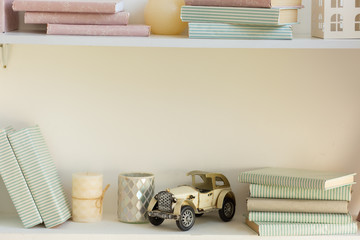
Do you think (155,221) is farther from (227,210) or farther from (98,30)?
(98,30)

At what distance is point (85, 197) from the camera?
1520mm

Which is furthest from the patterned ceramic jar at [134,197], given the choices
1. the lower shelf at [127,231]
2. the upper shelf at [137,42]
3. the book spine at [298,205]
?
the upper shelf at [137,42]

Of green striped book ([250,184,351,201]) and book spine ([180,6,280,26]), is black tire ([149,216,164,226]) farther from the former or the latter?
book spine ([180,6,280,26])

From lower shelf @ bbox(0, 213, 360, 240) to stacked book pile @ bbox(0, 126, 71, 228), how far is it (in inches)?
1.3

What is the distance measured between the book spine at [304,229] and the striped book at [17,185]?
538 millimetres

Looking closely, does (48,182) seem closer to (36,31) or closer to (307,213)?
(36,31)

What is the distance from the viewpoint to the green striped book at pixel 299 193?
147 centimetres

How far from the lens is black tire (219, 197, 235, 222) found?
5.02 feet

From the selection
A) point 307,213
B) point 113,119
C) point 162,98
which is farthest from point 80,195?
point 307,213

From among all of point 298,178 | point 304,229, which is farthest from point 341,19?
point 304,229

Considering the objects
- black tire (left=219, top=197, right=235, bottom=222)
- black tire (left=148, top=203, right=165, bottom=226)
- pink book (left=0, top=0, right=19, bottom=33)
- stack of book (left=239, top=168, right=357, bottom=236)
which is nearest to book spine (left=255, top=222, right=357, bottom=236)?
stack of book (left=239, top=168, right=357, bottom=236)

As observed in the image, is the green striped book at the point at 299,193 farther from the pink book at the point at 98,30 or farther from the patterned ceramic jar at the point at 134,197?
the pink book at the point at 98,30

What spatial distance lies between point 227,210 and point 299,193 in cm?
19

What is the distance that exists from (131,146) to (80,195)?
0.62 ft
